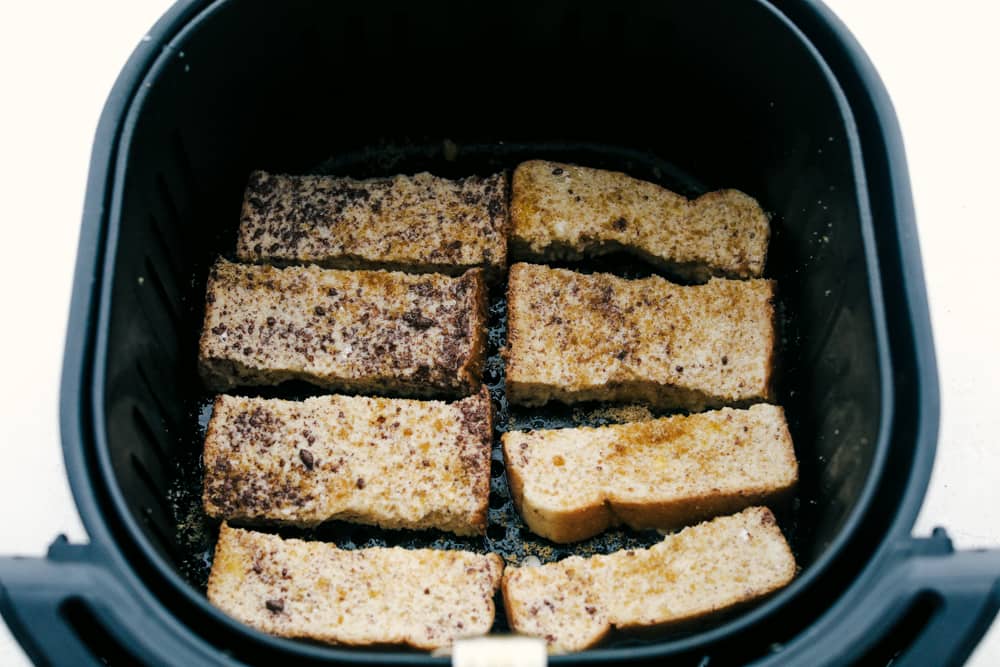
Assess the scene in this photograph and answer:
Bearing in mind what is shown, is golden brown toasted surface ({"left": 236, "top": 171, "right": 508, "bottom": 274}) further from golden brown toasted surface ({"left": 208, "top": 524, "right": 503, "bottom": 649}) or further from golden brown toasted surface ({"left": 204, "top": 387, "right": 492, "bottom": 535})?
golden brown toasted surface ({"left": 208, "top": 524, "right": 503, "bottom": 649})

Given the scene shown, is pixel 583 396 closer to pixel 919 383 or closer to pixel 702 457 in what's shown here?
pixel 702 457

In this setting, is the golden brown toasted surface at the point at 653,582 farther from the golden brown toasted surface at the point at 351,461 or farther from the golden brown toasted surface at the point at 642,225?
the golden brown toasted surface at the point at 642,225

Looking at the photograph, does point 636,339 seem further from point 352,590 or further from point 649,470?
point 352,590

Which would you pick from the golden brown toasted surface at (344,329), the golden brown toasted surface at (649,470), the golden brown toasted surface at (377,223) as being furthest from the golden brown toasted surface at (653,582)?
the golden brown toasted surface at (377,223)

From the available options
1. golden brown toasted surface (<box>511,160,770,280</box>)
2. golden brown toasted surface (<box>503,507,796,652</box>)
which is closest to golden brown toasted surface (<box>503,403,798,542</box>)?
golden brown toasted surface (<box>503,507,796,652</box>)

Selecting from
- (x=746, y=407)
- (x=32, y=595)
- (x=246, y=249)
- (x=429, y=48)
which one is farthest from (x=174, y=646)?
(x=429, y=48)

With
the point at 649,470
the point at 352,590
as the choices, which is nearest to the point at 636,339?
the point at 649,470
